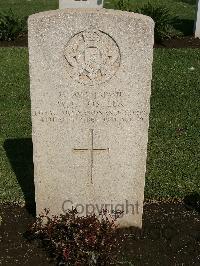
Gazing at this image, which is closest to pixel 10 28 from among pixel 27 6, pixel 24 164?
pixel 27 6

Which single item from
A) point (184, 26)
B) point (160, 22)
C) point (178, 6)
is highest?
point (178, 6)

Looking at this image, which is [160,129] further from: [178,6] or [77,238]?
[178,6]

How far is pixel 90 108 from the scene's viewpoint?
430 cm

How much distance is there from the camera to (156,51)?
11953mm

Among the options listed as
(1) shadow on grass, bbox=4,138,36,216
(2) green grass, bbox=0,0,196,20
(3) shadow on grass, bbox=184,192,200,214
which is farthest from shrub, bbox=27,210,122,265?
(2) green grass, bbox=0,0,196,20

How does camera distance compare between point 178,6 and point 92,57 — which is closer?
point 92,57

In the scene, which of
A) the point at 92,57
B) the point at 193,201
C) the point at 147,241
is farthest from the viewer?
the point at 193,201

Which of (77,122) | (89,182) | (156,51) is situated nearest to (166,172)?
(89,182)

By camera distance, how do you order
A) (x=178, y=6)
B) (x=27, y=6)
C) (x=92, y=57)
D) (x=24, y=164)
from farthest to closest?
(x=178, y=6)
(x=27, y=6)
(x=24, y=164)
(x=92, y=57)

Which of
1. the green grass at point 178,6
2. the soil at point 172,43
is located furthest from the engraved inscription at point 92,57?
the green grass at point 178,6

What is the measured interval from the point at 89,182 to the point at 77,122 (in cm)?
67

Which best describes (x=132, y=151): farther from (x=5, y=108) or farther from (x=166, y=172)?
(x=5, y=108)

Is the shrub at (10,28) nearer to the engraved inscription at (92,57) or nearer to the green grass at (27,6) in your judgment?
the green grass at (27,6)

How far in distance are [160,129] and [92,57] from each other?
3.72 metres
